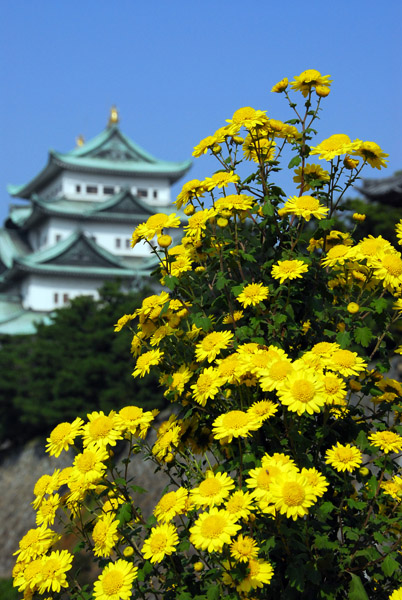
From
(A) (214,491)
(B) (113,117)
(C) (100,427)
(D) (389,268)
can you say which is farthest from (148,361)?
(B) (113,117)

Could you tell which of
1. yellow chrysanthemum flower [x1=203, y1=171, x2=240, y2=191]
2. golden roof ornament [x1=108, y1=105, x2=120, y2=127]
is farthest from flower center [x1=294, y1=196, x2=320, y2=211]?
golden roof ornament [x1=108, y1=105, x2=120, y2=127]

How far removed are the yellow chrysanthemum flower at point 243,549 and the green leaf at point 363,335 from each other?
864 mm

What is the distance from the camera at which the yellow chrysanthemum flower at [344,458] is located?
2.44 m

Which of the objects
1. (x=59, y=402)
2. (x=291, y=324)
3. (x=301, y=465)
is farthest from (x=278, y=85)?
(x=59, y=402)

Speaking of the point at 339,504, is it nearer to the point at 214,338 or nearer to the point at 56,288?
the point at 214,338

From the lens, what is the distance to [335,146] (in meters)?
2.80

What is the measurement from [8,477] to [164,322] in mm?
17814

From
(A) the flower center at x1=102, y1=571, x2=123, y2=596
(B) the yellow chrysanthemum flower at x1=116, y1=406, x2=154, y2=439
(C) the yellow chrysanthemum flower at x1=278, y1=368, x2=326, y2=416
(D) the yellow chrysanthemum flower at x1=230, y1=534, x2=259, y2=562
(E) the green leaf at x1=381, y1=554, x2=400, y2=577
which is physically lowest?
(A) the flower center at x1=102, y1=571, x2=123, y2=596

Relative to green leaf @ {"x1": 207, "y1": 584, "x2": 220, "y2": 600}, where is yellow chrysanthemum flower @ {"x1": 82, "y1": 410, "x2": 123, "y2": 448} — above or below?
above

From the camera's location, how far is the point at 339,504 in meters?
2.68

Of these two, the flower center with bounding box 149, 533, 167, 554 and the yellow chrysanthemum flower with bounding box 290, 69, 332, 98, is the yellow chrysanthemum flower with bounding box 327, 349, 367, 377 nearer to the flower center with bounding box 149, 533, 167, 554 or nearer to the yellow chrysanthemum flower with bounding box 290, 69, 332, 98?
the flower center with bounding box 149, 533, 167, 554

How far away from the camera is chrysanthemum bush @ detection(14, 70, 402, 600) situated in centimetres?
230

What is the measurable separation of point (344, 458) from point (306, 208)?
1.01 metres

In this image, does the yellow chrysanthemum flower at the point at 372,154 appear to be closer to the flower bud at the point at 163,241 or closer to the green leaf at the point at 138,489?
the flower bud at the point at 163,241
